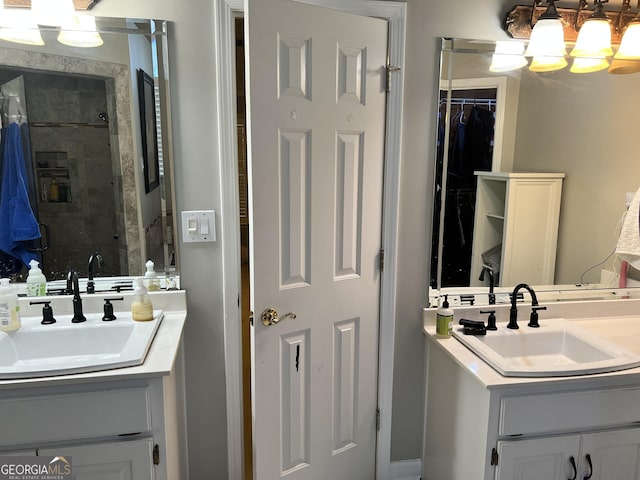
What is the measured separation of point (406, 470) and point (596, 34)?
2.06m

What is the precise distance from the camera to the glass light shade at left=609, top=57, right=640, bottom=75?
80.2 inches

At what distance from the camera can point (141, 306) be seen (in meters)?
1.74

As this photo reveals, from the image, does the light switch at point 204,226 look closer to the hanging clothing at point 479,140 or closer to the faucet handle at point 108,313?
the faucet handle at point 108,313

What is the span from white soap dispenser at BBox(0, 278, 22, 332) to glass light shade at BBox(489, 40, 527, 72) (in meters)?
2.03

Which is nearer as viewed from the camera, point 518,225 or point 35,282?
point 35,282

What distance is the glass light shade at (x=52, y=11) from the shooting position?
5.36 feet

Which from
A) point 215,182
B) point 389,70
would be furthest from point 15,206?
point 389,70

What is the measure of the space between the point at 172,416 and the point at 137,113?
1122 millimetres

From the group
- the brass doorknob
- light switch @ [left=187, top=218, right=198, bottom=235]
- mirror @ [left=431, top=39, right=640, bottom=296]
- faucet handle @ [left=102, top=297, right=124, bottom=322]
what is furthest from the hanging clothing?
faucet handle @ [left=102, top=297, right=124, bottom=322]

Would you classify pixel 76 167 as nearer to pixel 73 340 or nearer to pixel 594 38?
pixel 73 340

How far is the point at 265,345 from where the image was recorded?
1.69 m

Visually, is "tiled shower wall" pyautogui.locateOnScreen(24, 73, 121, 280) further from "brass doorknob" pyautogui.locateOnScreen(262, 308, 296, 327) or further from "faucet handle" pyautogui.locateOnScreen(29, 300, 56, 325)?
"brass doorknob" pyautogui.locateOnScreen(262, 308, 296, 327)

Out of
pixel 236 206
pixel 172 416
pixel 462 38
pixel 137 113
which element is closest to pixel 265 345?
pixel 172 416

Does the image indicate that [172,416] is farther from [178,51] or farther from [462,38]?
Result: [462,38]
